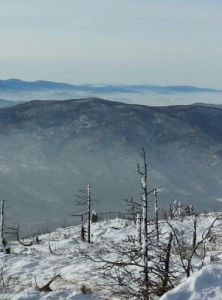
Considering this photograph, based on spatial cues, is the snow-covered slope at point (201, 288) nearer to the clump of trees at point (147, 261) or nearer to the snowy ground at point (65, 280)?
the snowy ground at point (65, 280)

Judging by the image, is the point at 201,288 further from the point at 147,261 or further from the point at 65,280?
the point at 65,280

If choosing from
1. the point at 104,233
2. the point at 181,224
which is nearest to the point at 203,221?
the point at 181,224

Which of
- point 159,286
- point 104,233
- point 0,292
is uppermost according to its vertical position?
point 159,286

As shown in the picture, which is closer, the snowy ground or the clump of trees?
the snowy ground

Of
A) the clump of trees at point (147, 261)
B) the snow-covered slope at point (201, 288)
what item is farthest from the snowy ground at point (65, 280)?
Answer: the clump of trees at point (147, 261)

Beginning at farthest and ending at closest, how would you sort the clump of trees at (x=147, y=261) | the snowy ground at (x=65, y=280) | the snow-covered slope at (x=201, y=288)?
the clump of trees at (x=147, y=261) → the snowy ground at (x=65, y=280) → the snow-covered slope at (x=201, y=288)

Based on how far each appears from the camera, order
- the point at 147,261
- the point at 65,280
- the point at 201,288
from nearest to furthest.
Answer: the point at 201,288, the point at 147,261, the point at 65,280

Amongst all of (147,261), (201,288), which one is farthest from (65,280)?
(201,288)

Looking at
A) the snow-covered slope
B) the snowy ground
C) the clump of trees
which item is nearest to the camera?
the snow-covered slope

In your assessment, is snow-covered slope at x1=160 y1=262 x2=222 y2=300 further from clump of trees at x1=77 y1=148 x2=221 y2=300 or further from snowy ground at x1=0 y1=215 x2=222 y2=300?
clump of trees at x1=77 y1=148 x2=221 y2=300

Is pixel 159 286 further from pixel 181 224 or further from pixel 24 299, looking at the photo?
pixel 181 224

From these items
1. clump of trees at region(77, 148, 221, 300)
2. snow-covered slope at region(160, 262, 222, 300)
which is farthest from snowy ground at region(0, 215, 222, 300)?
clump of trees at region(77, 148, 221, 300)
